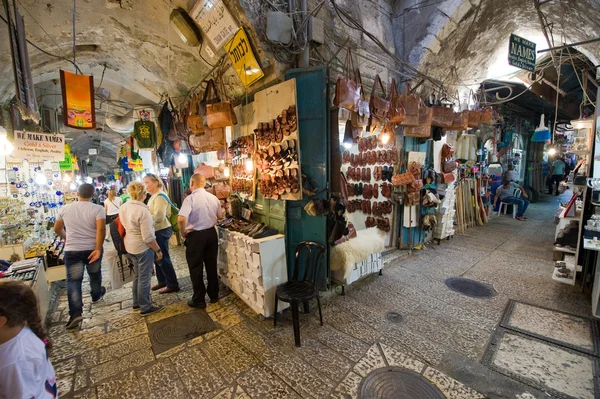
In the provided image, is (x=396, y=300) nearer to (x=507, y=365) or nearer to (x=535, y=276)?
(x=507, y=365)

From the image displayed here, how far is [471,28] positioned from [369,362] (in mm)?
7485

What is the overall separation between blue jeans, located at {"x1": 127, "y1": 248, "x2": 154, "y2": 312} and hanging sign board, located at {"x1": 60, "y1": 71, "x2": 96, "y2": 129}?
9.82 ft

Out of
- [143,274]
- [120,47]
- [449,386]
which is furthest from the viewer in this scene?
[120,47]

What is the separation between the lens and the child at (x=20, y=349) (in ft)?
4.33

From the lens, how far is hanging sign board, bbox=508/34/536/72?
4.86 metres

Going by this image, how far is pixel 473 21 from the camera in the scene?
553 centimetres

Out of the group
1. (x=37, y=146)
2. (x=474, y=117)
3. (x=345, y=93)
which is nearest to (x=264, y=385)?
(x=345, y=93)

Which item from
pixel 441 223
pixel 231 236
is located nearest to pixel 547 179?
pixel 441 223

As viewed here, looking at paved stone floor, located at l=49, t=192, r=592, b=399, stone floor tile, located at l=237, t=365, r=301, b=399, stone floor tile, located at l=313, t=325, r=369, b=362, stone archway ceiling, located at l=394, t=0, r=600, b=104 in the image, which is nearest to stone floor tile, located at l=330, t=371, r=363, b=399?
paved stone floor, located at l=49, t=192, r=592, b=399

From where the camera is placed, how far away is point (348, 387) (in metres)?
2.62

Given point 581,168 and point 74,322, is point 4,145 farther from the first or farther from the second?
point 581,168

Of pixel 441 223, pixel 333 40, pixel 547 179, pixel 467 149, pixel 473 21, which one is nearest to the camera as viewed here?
pixel 333 40

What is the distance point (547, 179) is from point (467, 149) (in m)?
13.6

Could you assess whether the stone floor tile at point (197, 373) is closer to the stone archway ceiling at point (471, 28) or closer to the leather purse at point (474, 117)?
the leather purse at point (474, 117)
